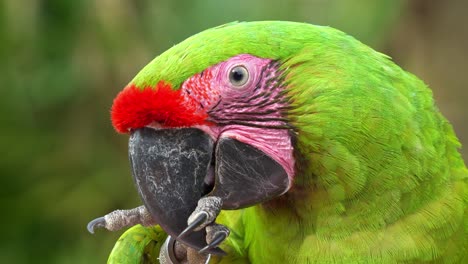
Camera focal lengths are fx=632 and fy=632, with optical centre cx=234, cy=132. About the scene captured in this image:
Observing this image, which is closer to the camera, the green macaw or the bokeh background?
the green macaw

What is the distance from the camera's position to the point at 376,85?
4.79ft

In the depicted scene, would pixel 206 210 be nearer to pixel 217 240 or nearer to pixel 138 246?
pixel 217 240

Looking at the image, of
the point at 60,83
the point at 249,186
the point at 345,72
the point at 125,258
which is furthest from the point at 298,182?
the point at 60,83

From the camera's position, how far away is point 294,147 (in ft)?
4.72

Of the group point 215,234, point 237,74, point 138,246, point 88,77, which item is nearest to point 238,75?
point 237,74

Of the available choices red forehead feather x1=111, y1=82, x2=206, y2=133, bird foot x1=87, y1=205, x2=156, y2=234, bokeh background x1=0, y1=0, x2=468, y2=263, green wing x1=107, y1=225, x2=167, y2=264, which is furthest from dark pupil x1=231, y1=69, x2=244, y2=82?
bokeh background x1=0, y1=0, x2=468, y2=263

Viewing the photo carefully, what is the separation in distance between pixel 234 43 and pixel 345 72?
0.86ft

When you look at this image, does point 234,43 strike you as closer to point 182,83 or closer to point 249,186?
point 182,83

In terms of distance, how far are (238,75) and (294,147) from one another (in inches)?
8.2

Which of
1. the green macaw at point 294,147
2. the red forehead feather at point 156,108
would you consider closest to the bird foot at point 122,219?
the green macaw at point 294,147

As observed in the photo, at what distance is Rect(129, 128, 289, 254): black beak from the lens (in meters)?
1.38

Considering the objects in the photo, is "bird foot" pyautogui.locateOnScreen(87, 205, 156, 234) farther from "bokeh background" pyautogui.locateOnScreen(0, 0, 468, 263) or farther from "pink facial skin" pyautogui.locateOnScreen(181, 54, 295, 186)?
"bokeh background" pyautogui.locateOnScreen(0, 0, 468, 263)

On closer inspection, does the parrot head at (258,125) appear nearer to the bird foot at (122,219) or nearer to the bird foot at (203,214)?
the bird foot at (203,214)

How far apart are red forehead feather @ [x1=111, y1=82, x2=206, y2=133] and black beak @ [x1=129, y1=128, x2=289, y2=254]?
23mm
